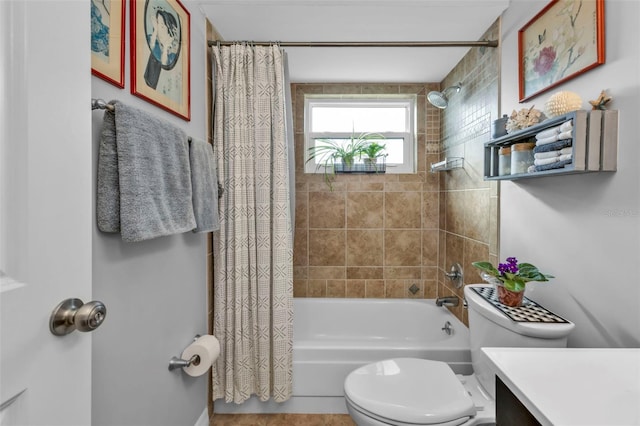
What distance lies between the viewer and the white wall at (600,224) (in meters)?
0.94

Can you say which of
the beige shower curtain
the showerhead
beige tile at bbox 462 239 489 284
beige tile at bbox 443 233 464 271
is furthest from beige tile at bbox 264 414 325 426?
the showerhead

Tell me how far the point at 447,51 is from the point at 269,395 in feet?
7.75

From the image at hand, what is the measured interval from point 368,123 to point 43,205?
7.96 ft

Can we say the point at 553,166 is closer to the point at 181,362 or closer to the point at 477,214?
the point at 477,214

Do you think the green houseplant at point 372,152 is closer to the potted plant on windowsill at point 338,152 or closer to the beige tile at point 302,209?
the potted plant on windowsill at point 338,152

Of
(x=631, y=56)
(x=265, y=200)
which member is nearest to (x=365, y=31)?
(x=265, y=200)

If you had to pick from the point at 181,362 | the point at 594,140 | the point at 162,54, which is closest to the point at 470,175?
the point at 594,140

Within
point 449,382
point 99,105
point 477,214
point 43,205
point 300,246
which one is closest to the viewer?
point 43,205

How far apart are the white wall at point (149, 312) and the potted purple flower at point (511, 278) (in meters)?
1.25

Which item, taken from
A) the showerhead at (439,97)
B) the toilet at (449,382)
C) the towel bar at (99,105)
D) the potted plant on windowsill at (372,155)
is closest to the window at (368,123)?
the potted plant on windowsill at (372,155)

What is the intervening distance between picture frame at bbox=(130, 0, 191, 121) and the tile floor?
1.66 meters

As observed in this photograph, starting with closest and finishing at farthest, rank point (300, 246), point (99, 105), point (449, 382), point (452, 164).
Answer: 1. point (99, 105)
2. point (449, 382)
3. point (452, 164)
4. point (300, 246)

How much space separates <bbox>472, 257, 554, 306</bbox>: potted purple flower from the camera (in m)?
1.20

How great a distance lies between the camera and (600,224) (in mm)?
1051
